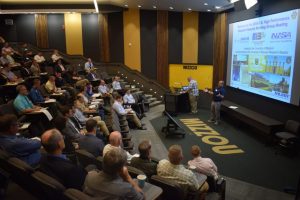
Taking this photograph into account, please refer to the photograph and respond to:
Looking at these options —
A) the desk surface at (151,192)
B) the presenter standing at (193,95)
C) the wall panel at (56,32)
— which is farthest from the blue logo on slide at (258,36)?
the wall panel at (56,32)

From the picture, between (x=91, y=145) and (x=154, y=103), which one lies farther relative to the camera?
(x=154, y=103)

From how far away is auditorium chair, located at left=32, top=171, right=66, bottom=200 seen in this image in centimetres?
204

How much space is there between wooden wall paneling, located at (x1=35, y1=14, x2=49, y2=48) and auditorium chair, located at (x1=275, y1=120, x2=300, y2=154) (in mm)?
10922

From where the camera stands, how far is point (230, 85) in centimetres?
886

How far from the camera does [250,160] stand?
17.8 ft

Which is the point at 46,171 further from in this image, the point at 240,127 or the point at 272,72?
the point at 240,127

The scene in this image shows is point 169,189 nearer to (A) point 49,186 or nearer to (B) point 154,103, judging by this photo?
(A) point 49,186

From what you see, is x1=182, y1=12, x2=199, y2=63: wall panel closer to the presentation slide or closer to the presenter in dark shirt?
the presentation slide

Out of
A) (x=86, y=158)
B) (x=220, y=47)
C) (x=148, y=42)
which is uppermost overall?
(x=148, y=42)

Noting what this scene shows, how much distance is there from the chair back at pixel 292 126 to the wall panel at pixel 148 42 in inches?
292

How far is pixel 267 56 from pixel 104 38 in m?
7.85

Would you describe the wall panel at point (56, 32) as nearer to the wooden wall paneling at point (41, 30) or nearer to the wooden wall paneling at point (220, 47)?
the wooden wall paneling at point (41, 30)

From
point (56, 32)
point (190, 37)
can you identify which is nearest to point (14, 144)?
point (190, 37)

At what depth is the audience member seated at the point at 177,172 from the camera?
9.02 feet
